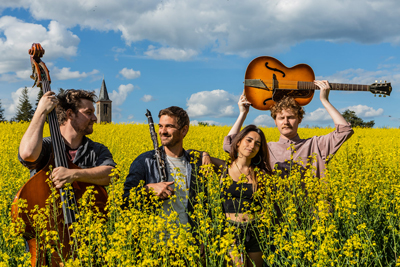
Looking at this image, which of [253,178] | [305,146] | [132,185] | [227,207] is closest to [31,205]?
[132,185]

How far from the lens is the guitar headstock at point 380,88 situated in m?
3.80

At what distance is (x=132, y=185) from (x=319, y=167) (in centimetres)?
176

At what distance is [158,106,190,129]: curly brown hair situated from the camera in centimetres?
278

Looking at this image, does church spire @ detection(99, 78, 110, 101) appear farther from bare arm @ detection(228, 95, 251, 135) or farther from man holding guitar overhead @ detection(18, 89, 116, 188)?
man holding guitar overhead @ detection(18, 89, 116, 188)

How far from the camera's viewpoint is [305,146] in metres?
3.22

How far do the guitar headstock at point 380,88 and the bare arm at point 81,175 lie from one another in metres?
3.08

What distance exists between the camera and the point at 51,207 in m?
2.49

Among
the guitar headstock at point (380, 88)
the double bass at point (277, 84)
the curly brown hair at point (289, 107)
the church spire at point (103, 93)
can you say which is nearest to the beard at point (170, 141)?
the curly brown hair at point (289, 107)

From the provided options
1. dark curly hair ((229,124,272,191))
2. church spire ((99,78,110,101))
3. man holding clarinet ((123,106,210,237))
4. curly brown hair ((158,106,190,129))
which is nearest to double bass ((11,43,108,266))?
man holding clarinet ((123,106,210,237))

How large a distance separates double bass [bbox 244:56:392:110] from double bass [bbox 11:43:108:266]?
201 cm

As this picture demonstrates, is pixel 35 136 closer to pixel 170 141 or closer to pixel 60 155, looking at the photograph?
pixel 60 155

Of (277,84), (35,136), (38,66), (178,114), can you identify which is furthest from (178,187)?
(277,84)

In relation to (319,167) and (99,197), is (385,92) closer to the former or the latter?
(319,167)

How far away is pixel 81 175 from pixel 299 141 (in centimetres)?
210
